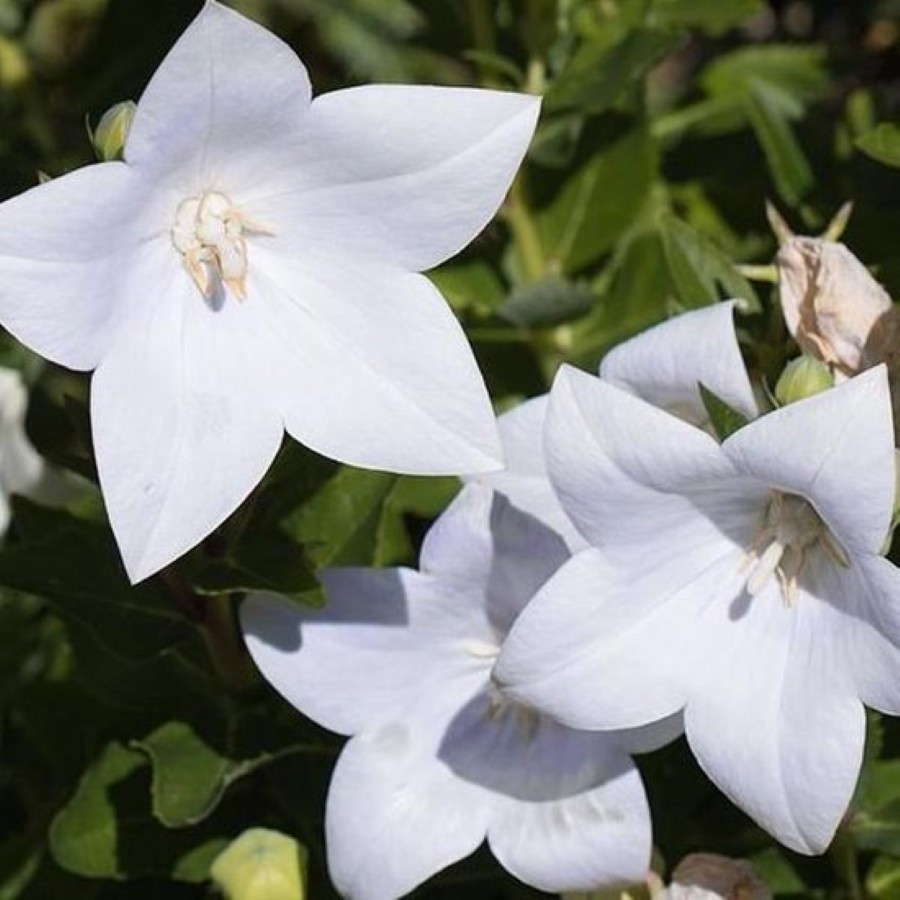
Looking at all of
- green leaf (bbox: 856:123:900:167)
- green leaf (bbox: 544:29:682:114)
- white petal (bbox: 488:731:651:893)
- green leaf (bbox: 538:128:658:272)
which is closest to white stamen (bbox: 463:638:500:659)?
white petal (bbox: 488:731:651:893)

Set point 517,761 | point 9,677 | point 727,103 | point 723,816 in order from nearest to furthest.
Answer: point 517,761 → point 723,816 → point 9,677 → point 727,103

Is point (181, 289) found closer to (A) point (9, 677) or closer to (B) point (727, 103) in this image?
(A) point (9, 677)

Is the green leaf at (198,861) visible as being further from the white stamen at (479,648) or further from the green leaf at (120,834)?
the white stamen at (479,648)

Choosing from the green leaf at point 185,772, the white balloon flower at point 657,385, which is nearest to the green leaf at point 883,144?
the white balloon flower at point 657,385

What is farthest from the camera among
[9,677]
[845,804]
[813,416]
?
[9,677]

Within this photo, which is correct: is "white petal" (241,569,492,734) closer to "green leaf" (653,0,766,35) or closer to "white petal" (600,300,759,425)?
"white petal" (600,300,759,425)

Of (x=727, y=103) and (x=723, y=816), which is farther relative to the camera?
(x=727, y=103)

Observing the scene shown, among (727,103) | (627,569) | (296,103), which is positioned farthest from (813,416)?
(727,103)

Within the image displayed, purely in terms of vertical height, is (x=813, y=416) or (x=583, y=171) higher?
(x=813, y=416)

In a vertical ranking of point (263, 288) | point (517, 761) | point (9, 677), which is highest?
point (263, 288)
